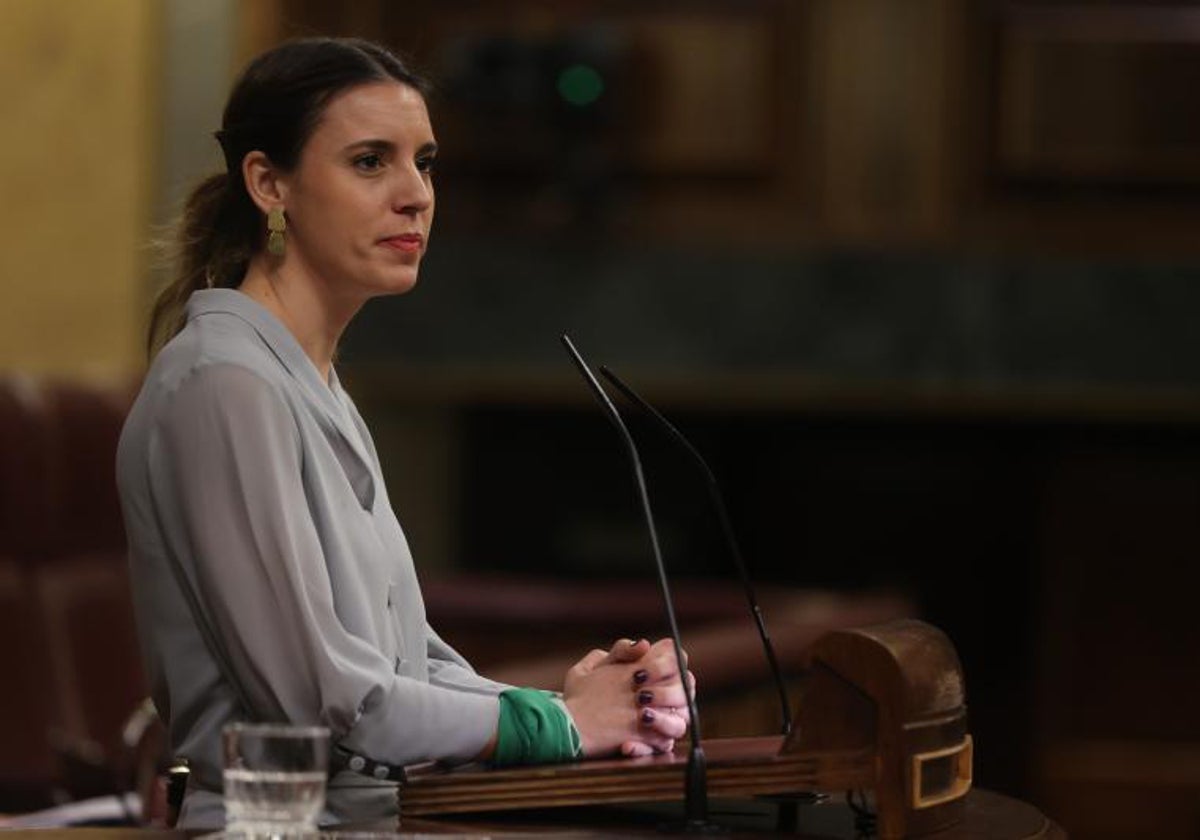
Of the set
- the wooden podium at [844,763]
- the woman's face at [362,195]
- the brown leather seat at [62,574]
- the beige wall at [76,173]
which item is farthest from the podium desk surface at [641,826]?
the beige wall at [76,173]

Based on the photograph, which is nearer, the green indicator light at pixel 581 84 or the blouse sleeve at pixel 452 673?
the blouse sleeve at pixel 452 673

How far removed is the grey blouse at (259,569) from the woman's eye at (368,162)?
134 mm

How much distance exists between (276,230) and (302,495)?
252 mm

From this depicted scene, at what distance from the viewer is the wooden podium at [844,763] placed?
1685mm

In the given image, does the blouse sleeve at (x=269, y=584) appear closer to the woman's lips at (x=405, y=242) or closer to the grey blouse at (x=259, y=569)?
the grey blouse at (x=259, y=569)

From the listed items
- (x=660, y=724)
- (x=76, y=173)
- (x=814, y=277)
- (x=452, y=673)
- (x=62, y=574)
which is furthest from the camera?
(x=76, y=173)

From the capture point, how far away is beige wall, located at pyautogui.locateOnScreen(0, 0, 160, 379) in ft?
18.4

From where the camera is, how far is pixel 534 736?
185 centimetres

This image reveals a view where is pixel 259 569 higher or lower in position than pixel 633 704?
higher

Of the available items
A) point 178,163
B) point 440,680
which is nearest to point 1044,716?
point 178,163

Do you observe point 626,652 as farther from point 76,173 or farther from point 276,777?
point 76,173

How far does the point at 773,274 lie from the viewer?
18.0ft

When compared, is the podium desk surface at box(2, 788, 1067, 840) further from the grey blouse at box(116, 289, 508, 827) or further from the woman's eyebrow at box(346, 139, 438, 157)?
the woman's eyebrow at box(346, 139, 438, 157)

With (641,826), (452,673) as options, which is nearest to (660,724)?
(641,826)
